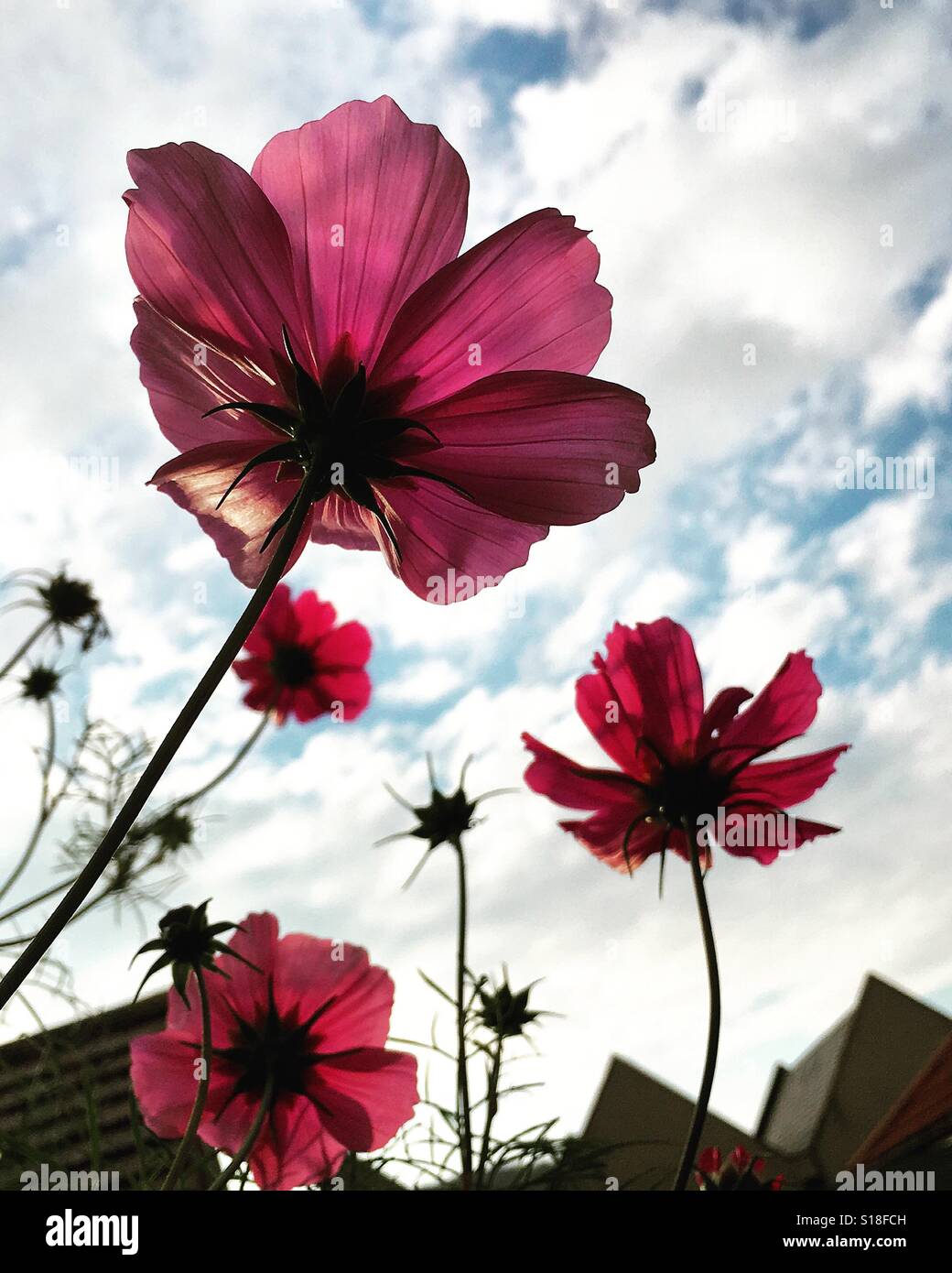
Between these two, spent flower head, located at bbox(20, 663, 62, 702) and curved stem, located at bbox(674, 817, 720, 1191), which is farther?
spent flower head, located at bbox(20, 663, 62, 702)

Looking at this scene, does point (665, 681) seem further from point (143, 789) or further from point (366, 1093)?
point (143, 789)

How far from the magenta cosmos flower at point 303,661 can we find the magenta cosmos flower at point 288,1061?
886 mm

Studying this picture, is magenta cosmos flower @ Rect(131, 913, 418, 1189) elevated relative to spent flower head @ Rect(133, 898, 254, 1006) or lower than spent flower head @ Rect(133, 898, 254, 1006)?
lower

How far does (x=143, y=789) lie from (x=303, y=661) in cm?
146

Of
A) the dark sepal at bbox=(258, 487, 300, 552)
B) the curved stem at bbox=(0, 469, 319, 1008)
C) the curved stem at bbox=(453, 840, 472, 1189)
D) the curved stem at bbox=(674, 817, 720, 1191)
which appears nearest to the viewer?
the curved stem at bbox=(0, 469, 319, 1008)

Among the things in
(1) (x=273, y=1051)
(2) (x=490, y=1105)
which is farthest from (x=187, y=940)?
(2) (x=490, y=1105)

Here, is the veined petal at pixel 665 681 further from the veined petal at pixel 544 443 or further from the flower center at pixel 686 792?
the veined petal at pixel 544 443

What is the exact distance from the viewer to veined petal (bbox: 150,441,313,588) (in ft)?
1.26

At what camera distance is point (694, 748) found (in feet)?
2.28

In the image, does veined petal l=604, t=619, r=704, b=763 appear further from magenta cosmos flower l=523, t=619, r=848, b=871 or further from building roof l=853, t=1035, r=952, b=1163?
building roof l=853, t=1035, r=952, b=1163

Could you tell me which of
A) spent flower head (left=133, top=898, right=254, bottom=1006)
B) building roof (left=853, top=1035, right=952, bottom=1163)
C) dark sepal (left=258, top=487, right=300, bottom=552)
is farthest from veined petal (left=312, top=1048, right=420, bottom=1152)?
building roof (left=853, top=1035, right=952, bottom=1163)

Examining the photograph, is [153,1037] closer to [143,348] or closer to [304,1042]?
[304,1042]
